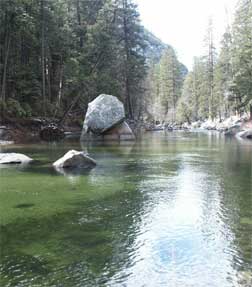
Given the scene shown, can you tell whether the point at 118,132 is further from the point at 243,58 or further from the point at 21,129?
the point at 243,58

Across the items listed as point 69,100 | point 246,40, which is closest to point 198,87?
point 246,40

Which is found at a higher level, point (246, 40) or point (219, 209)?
point (246, 40)

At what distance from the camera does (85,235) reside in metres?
7.38

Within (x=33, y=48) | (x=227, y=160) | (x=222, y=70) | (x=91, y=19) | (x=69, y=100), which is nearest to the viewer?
(x=227, y=160)

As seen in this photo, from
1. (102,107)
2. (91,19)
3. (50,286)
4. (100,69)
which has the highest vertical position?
(91,19)

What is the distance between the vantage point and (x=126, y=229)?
25.7ft

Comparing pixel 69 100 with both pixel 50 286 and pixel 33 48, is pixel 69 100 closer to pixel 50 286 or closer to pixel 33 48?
pixel 33 48

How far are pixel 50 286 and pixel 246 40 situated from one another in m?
46.0

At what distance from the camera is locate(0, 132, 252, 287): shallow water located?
5.76m

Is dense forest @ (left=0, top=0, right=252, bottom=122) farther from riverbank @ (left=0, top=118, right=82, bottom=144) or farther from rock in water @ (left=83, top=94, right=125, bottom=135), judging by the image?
rock in water @ (left=83, top=94, right=125, bottom=135)

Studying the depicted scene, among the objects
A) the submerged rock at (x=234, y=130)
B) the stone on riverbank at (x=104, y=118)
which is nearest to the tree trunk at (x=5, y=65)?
the stone on riverbank at (x=104, y=118)

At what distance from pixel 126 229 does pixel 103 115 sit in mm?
28121

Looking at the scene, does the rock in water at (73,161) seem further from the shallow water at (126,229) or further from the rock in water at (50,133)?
the rock in water at (50,133)

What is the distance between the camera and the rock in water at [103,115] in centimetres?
3550
